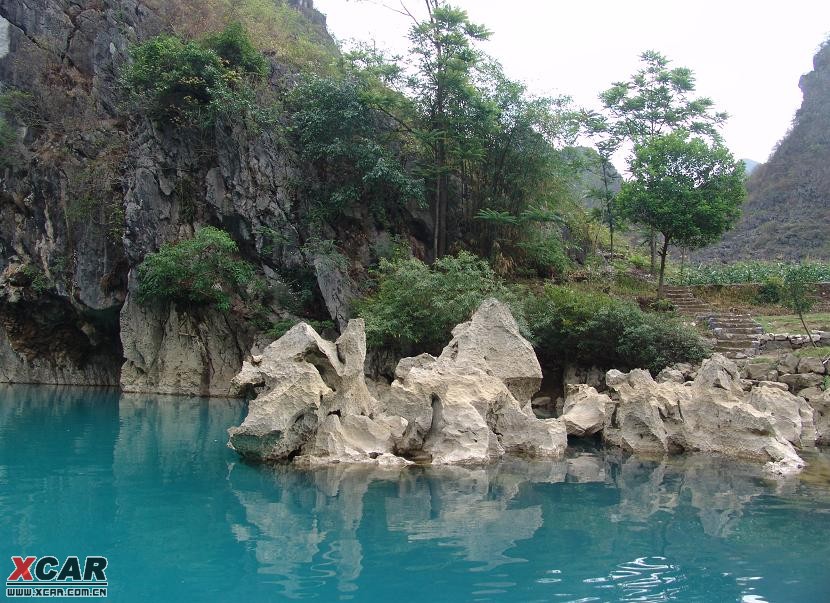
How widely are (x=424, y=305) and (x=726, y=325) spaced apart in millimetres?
10552

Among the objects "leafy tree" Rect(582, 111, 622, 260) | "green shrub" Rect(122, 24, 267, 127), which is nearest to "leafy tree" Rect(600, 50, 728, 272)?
"leafy tree" Rect(582, 111, 622, 260)

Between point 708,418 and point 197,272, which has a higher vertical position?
point 197,272

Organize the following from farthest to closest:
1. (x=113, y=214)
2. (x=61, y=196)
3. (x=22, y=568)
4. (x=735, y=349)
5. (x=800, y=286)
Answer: (x=61, y=196) < (x=113, y=214) < (x=800, y=286) < (x=735, y=349) < (x=22, y=568)

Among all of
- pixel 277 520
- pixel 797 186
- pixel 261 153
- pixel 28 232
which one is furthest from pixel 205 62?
pixel 797 186

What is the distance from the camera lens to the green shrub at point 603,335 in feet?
62.3

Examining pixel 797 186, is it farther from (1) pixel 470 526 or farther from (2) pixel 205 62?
(1) pixel 470 526

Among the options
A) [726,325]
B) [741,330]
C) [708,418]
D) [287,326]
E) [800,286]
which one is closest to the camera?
[708,418]

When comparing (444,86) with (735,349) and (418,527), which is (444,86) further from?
(418,527)

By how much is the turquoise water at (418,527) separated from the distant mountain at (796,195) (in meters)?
37.9

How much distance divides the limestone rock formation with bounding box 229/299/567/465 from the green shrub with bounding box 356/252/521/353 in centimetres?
601

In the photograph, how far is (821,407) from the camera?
50.7ft

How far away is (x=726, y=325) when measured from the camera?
2305cm

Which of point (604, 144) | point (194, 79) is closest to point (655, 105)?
point (604, 144)

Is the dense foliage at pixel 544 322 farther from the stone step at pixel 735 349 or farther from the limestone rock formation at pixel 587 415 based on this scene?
the limestone rock formation at pixel 587 415
